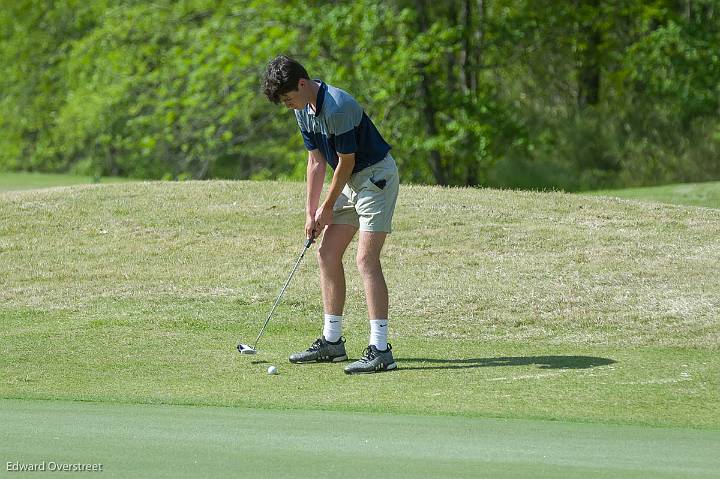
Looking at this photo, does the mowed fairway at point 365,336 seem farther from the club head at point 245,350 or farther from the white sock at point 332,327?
the white sock at point 332,327

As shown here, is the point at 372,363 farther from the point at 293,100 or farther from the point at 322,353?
the point at 293,100

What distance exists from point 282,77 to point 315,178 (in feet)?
2.91

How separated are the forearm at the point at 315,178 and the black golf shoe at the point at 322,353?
35.3 inches

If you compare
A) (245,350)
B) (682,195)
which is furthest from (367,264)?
(682,195)

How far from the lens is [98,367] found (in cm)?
792

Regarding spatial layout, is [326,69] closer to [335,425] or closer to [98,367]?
[98,367]

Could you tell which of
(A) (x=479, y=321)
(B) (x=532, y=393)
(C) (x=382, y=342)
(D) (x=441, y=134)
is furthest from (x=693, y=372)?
(D) (x=441, y=134)

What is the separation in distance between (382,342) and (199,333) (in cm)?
223

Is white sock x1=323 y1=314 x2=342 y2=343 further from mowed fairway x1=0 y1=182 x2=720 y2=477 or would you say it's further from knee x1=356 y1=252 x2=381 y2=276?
knee x1=356 y1=252 x2=381 y2=276

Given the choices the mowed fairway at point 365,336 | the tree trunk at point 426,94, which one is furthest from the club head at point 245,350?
the tree trunk at point 426,94

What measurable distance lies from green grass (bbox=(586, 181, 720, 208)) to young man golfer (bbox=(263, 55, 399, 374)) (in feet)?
31.4

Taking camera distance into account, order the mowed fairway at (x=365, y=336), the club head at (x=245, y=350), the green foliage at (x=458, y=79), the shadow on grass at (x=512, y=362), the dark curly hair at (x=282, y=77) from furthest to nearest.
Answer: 1. the green foliage at (x=458, y=79)
2. the club head at (x=245, y=350)
3. the shadow on grass at (x=512, y=362)
4. the dark curly hair at (x=282, y=77)
5. the mowed fairway at (x=365, y=336)

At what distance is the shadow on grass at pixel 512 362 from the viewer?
7962 millimetres

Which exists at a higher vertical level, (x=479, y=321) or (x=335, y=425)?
(x=335, y=425)
